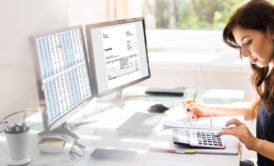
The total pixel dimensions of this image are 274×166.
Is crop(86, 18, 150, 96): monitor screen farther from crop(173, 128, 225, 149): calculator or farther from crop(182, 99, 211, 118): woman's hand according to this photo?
crop(173, 128, 225, 149): calculator

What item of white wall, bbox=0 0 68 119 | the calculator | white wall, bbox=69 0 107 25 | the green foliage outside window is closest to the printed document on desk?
the calculator

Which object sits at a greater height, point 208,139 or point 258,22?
point 258,22

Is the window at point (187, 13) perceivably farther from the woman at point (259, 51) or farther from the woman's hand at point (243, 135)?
the woman's hand at point (243, 135)

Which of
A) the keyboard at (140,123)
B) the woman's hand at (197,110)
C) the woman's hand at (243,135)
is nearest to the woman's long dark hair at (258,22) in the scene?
the woman's hand at (243,135)

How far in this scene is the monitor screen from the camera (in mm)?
1978

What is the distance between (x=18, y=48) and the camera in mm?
1764

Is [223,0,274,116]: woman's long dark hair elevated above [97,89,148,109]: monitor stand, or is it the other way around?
[223,0,274,116]: woman's long dark hair

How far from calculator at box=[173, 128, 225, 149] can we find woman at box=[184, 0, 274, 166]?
0.16 feet

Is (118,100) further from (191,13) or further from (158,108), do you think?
(191,13)

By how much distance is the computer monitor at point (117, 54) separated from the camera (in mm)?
1977

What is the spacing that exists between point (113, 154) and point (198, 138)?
1.17 feet

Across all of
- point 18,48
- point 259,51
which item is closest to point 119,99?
point 18,48

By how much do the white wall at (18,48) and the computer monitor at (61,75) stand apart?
118 millimetres

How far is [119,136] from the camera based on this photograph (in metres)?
1.70
